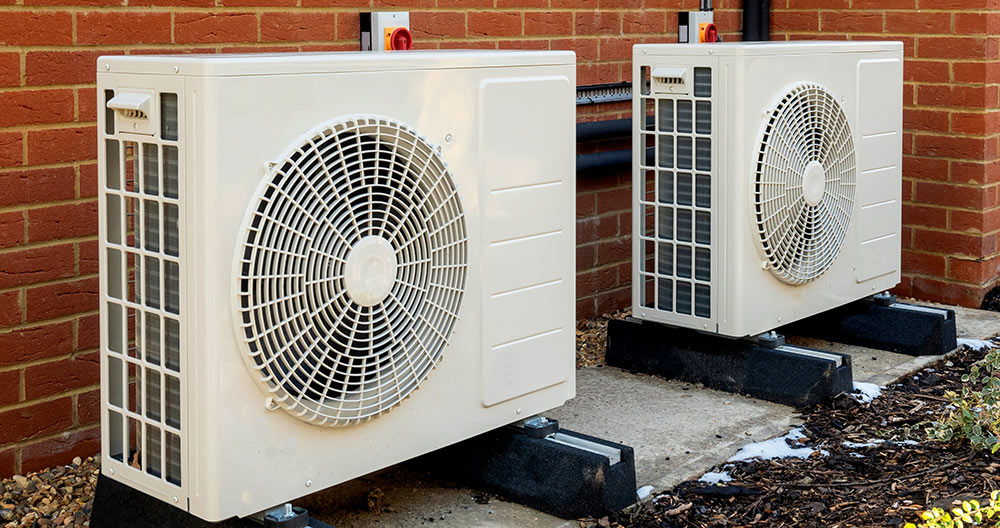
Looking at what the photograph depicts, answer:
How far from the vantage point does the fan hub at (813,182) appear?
340 cm

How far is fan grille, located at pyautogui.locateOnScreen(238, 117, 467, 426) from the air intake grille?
A: 3.76ft

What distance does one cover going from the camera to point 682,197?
11.0 ft

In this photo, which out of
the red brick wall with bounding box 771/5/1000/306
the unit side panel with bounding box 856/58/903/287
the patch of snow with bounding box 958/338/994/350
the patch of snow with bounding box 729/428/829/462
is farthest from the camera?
the red brick wall with bounding box 771/5/1000/306

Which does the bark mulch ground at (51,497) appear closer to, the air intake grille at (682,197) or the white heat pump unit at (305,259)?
the white heat pump unit at (305,259)

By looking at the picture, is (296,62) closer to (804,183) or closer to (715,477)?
(715,477)

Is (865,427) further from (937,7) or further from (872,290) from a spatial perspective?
(937,7)

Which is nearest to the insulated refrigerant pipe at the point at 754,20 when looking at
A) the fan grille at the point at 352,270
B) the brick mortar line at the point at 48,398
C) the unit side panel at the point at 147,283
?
the fan grille at the point at 352,270

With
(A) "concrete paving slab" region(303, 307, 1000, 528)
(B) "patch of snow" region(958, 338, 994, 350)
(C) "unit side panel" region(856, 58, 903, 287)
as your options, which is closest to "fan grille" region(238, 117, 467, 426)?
(A) "concrete paving slab" region(303, 307, 1000, 528)

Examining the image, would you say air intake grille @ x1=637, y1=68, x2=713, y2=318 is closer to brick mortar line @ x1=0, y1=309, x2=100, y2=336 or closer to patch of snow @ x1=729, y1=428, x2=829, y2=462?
patch of snow @ x1=729, y1=428, x2=829, y2=462

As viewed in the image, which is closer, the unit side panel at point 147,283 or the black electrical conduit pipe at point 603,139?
the unit side panel at point 147,283

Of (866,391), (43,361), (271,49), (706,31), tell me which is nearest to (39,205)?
(43,361)

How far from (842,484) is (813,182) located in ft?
3.46

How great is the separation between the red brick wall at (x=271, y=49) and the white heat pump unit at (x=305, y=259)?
0.41m

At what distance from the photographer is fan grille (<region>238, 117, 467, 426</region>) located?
6.51 ft
